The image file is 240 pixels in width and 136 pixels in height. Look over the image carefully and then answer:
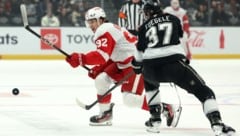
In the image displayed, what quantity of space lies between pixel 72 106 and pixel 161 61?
1.91m

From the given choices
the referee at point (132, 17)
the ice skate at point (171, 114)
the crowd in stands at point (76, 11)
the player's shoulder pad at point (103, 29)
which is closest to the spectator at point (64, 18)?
the crowd in stands at point (76, 11)

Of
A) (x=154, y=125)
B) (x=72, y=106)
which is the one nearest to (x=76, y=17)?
(x=72, y=106)

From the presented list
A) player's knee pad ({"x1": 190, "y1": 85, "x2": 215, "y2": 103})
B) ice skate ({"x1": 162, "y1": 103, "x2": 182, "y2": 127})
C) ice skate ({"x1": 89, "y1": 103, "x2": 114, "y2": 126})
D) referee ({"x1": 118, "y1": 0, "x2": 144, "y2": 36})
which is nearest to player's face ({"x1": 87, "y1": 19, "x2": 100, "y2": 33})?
ice skate ({"x1": 89, "y1": 103, "x2": 114, "y2": 126})

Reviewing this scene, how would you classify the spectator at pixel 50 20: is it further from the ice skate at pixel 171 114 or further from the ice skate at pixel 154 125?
the ice skate at pixel 154 125

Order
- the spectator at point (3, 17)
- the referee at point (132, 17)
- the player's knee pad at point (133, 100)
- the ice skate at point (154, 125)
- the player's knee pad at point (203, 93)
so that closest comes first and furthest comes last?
the player's knee pad at point (203, 93)
the ice skate at point (154, 125)
the player's knee pad at point (133, 100)
the referee at point (132, 17)
the spectator at point (3, 17)

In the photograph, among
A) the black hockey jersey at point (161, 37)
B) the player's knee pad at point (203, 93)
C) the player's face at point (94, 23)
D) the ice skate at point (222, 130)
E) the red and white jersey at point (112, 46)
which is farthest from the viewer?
the player's face at point (94, 23)

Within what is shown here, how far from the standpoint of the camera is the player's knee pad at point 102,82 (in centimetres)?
523

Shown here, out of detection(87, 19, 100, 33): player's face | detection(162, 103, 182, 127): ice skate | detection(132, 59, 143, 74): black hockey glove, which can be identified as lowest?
detection(162, 103, 182, 127): ice skate

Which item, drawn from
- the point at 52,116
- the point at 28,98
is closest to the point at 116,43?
the point at 52,116

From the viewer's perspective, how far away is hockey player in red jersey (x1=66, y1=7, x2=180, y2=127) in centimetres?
505

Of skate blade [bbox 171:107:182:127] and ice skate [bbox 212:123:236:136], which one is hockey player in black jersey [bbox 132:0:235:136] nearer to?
ice skate [bbox 212:123:236:136]

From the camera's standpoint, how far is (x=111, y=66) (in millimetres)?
5336

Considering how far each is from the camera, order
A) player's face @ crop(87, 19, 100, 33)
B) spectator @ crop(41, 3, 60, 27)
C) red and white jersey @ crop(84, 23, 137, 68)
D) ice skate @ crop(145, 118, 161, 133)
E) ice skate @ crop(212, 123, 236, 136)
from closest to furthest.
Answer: ice skate @ crop(212, 123, 236, 136), ice skate @ crop(145, 118, 161, 133), red and white jersey @ crop(84, 23, 137, 68), player's face @ crop(87, 19, 100, 33), spectator @ crop(41, 3, 60, 27)

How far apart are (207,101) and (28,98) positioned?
115 inches
